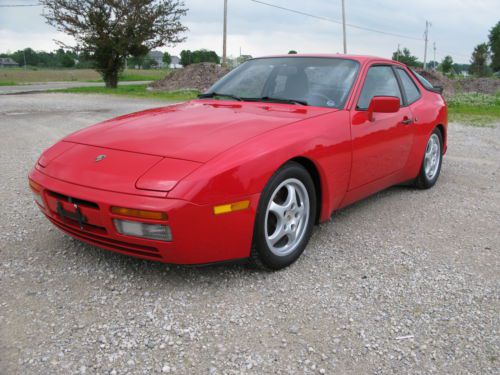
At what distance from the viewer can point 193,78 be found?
81.4 feet

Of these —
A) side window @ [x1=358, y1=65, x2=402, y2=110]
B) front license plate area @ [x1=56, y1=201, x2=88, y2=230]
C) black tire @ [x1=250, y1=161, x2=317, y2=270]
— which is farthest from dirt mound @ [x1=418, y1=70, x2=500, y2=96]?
front license plate area @ [x1=56, y1=201, x2=88, y2=230]

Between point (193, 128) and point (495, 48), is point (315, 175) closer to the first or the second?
point (193, 128)

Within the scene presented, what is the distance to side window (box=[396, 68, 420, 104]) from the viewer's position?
176 inches

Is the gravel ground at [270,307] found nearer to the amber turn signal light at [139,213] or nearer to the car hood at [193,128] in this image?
the amber turn signal light at [139,213]

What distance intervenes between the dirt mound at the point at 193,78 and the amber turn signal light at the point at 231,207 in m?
21.5

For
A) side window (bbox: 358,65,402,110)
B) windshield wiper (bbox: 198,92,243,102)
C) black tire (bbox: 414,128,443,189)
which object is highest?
side window (bbox: 358,65,402,110)

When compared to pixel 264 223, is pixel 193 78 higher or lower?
higher

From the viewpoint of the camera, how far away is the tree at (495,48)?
66.3m

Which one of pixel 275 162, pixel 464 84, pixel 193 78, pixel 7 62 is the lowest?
pixel 275 162

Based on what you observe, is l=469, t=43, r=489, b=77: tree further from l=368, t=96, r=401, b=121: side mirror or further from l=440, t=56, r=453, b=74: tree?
l=368, t=96, r=401, b=121: side mirror

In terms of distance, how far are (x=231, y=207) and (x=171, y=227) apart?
1.12 feet

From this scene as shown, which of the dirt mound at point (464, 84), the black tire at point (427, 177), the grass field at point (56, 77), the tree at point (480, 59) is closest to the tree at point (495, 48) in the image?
the tree at point (480, 59)

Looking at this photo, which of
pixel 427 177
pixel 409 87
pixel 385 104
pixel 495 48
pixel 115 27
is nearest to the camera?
pixel 385 104

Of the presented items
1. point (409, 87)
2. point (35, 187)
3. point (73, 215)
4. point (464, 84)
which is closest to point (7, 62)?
point (464, 84)
